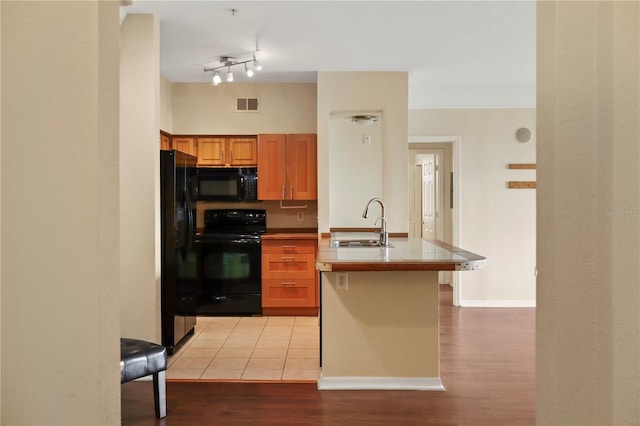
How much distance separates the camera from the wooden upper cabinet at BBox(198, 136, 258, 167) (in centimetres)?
607

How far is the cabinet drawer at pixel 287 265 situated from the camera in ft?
19.0

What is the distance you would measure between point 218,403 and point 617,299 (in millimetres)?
2723

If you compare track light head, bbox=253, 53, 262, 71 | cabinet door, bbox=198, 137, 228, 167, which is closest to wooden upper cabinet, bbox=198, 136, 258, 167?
cabinet door, bbox=198, 137, 228, 167

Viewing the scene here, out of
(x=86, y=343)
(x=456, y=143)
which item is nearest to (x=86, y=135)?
(x=86, y=343)

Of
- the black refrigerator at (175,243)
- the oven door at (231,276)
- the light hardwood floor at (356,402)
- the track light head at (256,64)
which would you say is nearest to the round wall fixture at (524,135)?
the light hardwood floor at (356,402)

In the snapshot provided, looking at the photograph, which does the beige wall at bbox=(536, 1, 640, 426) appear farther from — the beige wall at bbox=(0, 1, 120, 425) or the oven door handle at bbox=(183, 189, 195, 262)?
the oven door handle at bbox=(183, 189, 195, 262)

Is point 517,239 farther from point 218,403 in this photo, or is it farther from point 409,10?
point 218,403

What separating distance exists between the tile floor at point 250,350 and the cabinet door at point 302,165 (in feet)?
4.86

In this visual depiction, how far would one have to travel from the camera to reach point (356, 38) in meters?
4.34

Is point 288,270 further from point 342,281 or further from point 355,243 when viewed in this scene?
point 342,281

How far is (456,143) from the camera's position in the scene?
6410mm

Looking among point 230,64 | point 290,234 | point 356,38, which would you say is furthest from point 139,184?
point 290,234

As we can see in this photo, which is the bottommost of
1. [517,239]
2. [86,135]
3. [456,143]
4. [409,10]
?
[517,239]

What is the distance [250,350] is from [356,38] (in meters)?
2.83
